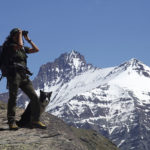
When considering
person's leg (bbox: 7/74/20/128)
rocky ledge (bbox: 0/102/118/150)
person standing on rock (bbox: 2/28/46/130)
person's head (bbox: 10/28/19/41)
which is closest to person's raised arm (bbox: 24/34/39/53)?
person standing on rock (bbox: 2/28/46/130)

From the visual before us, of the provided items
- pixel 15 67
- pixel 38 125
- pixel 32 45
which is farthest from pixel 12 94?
pixel 32 45

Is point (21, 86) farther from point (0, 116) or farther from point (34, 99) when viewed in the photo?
point (0, 116)

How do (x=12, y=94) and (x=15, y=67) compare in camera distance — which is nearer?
(x=15, y=67)

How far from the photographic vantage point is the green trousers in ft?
45.4

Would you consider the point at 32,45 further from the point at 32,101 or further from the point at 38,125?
the point at 38,125

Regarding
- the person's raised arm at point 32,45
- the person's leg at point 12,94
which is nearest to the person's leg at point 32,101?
the person's leg at point 12,94

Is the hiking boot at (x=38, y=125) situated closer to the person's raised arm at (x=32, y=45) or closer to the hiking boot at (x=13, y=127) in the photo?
the hiking boot at (x=13, y=127)

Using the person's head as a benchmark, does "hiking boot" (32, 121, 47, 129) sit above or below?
below

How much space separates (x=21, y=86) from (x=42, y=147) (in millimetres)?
2350

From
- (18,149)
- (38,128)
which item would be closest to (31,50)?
(38,128)

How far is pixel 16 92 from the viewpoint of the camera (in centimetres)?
1391

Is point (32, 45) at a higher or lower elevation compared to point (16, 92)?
higher

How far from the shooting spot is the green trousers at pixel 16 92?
45.4ft

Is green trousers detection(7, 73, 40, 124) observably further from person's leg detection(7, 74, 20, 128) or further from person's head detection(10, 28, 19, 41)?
person's head detection(10, 28, 19, 41)
